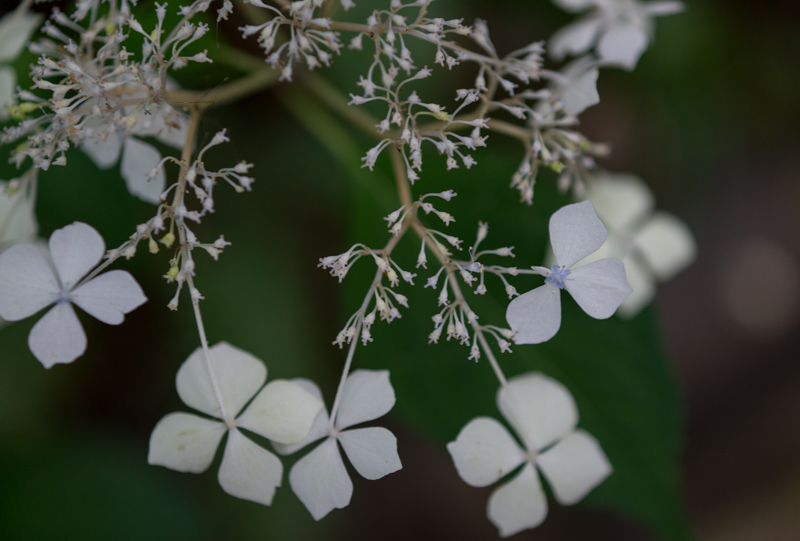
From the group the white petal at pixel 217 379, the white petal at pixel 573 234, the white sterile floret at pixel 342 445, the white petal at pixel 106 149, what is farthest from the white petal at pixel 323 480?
the white petal at pixel 106 149

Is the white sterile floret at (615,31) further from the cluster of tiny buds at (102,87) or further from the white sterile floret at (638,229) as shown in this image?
the cluster of tiny buds at (102,87)

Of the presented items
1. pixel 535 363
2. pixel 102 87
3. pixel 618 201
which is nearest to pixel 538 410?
pixel 535 363

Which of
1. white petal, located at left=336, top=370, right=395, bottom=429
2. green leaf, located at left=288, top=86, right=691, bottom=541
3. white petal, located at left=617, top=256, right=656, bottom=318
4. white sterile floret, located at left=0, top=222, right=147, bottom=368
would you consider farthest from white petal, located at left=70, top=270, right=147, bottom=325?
white petal, located at left=617, top=256, right=656, bottom=318

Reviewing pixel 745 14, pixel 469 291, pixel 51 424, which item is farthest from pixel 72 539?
Answer: pixel 745 14

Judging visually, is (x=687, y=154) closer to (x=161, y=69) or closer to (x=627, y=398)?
(x=627, y=398)

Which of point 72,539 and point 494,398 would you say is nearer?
point 494,398

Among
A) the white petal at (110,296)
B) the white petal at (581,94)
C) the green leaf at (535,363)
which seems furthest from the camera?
the green leaf at (535,363)
